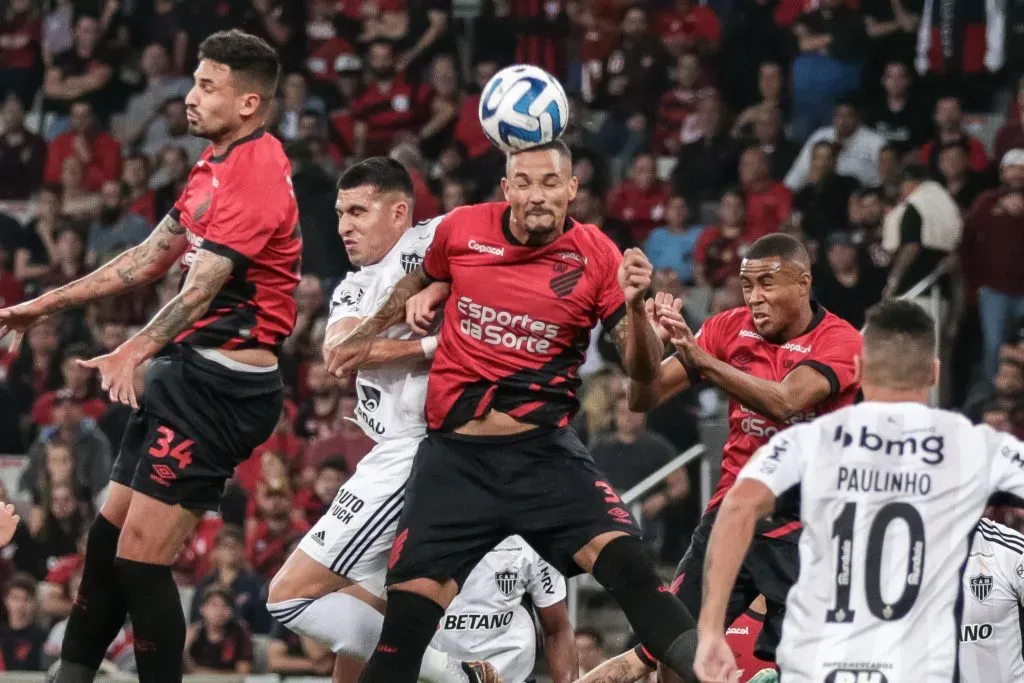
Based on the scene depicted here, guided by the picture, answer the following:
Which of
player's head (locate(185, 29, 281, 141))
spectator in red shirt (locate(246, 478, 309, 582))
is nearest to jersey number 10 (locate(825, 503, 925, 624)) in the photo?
player's head (locate(185, 29, 281, 141))

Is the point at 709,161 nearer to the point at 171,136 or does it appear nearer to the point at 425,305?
the point at 171,136

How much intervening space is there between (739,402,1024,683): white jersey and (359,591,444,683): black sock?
5.35ft

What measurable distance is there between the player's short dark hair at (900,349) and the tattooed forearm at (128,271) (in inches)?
128

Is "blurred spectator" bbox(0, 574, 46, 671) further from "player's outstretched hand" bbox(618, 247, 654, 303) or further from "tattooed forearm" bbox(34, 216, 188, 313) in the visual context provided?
"player's outstretched hand" bbox(618, 247, 654, 303)

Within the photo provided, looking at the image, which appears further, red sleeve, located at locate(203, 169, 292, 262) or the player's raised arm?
the player's raised arm

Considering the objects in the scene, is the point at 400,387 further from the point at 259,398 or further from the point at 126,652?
the point at 126,652

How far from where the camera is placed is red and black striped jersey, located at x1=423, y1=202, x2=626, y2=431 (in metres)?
6.37

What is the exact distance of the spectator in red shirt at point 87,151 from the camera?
16344 mm

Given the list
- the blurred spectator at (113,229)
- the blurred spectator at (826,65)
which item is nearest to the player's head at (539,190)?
the blurred spectator at (826,65)

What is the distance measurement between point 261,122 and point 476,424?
1.65 metres

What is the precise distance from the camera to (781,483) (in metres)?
4.99

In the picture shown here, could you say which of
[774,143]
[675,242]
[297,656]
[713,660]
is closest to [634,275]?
[713,660]

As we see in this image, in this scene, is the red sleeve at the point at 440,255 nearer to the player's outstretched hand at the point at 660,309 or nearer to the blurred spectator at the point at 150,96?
the player's outstretched hand at the point at 660,309

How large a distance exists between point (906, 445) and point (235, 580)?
7946 millimetres
